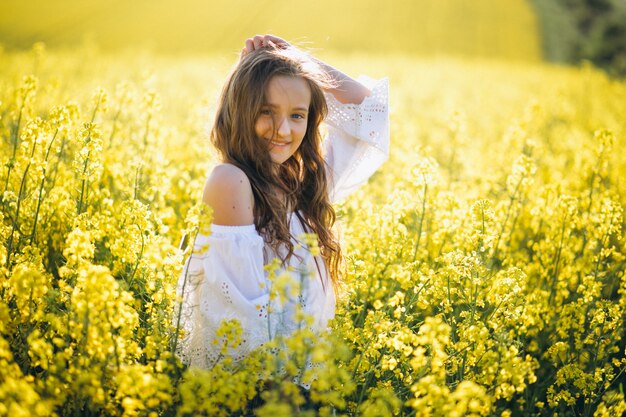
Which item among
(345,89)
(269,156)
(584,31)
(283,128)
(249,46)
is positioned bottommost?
(269,156)

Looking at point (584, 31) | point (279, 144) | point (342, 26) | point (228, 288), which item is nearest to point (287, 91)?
point (279, 144)

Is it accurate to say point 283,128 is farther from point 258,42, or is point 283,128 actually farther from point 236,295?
point 236,295

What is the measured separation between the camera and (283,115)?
2746mm

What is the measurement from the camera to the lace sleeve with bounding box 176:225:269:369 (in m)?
2.38

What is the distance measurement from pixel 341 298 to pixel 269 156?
30.3 inches

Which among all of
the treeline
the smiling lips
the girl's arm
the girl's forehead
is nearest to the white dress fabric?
the smiling lips

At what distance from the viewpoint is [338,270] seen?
297 cm

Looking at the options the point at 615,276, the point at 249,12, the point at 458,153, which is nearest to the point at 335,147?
the point at 615,276

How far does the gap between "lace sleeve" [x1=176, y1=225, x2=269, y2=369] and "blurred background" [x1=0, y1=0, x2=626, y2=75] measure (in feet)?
93.6

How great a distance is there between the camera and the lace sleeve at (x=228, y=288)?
238cm

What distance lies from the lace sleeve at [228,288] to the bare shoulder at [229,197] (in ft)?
0.13

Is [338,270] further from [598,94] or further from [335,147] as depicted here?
[598,94]

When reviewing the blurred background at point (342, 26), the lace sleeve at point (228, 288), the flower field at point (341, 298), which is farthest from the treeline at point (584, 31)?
the lace sleeve at point (228, 288)

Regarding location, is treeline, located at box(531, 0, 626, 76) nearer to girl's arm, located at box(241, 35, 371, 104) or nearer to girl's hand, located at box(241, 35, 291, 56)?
girl's arm, located at box(241, 35, 371, 104)
